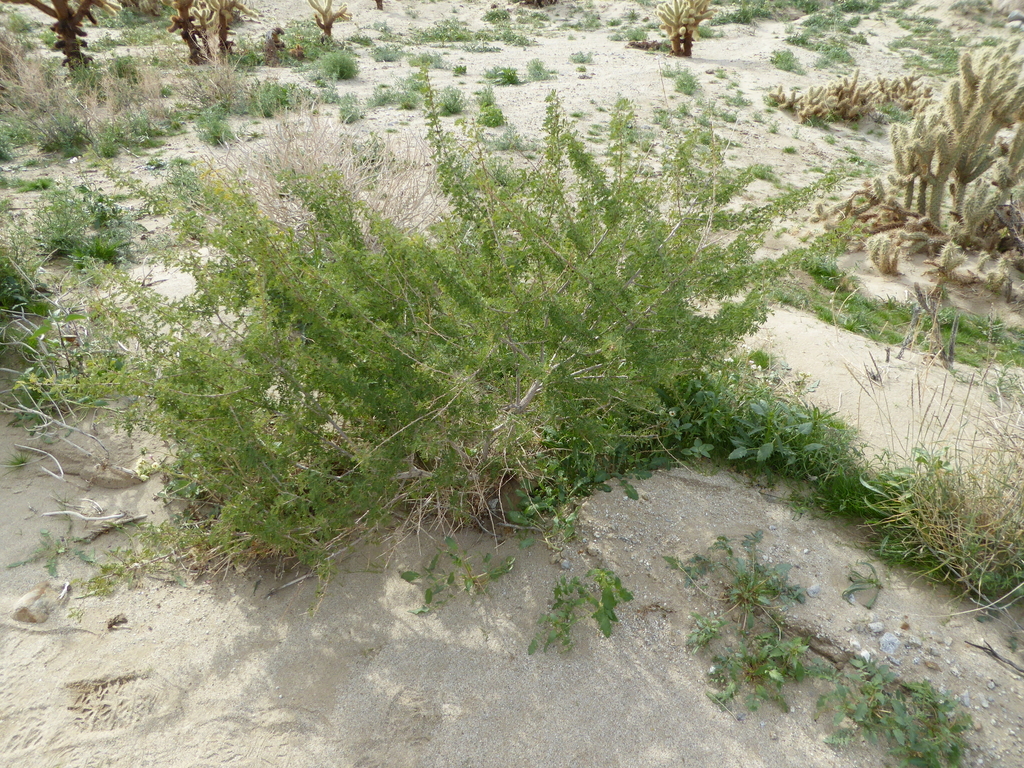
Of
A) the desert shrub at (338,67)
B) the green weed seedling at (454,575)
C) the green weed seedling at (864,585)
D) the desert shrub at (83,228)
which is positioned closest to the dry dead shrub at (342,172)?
the desert shrub at (83,228)

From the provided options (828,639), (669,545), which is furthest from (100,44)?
(828,639)

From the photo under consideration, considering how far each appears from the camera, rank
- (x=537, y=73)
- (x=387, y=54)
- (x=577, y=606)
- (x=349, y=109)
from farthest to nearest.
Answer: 1. (x=387, y=54)
2. (x=537, y=73)
3. (x=349, y=109)
4. (x=577, y=606)

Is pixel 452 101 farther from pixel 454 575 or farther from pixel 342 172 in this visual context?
pixel 454 575

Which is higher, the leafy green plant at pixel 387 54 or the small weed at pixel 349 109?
the leafy green plant at pixel 387 54

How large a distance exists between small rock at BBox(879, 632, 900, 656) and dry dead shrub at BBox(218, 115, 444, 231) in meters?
3.35

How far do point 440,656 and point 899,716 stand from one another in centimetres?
167

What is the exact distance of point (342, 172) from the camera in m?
4.10

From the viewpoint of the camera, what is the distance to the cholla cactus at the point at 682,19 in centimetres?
1105

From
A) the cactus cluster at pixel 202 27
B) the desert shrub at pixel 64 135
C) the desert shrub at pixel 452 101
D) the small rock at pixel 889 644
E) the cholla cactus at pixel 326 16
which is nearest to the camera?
the small rock at pixel 889 644

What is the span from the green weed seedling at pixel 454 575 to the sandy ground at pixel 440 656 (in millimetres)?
57

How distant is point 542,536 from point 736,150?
22.2 ft

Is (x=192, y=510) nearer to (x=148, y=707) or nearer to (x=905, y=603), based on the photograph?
(x=148, y=707)

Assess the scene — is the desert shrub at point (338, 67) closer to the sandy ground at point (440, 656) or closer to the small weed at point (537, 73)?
the small weed at point (537, 73)

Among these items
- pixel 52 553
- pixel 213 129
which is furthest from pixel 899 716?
pixel 213 129
